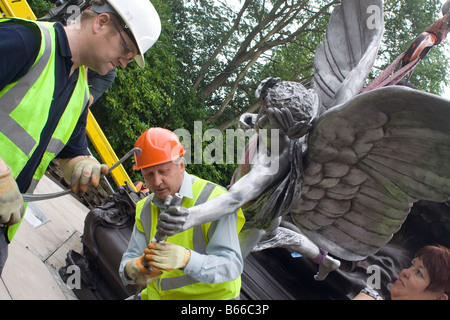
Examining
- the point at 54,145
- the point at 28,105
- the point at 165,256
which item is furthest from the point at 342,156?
the point at 28,105

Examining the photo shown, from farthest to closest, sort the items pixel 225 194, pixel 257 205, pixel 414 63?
pixel 414 63 < pixel 257 205 < pixel 225 194

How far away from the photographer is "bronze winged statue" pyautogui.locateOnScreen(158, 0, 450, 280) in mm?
2166

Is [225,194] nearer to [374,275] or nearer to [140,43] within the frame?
[140,43]

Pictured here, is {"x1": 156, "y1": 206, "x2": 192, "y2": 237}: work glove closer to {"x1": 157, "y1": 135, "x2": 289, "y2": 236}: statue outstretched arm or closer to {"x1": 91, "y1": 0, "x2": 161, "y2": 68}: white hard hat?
{"x1": 157, "y1": 135, "x2": 289, "y2": 236}: statue outstretched arm

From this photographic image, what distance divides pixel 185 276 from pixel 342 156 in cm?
117

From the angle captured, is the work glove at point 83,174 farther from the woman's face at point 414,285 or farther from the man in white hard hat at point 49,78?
the woman's face at point 414,285

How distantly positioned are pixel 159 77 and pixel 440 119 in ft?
26.4

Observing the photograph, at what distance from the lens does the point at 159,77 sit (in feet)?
31.3

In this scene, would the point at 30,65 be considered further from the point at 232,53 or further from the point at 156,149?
the point at 232,53

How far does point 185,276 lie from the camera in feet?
6.72

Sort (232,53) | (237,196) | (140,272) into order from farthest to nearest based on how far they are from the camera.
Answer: (232,53) → (237,196) → (140,272)

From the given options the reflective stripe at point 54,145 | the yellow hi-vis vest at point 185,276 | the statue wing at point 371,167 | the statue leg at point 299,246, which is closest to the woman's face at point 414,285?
the statue leg at point 299,246

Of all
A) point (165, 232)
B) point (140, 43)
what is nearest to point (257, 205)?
point (165, 232)

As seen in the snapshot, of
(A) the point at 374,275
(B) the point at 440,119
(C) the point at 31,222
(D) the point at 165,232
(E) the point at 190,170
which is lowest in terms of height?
(E) the point at 190,170
